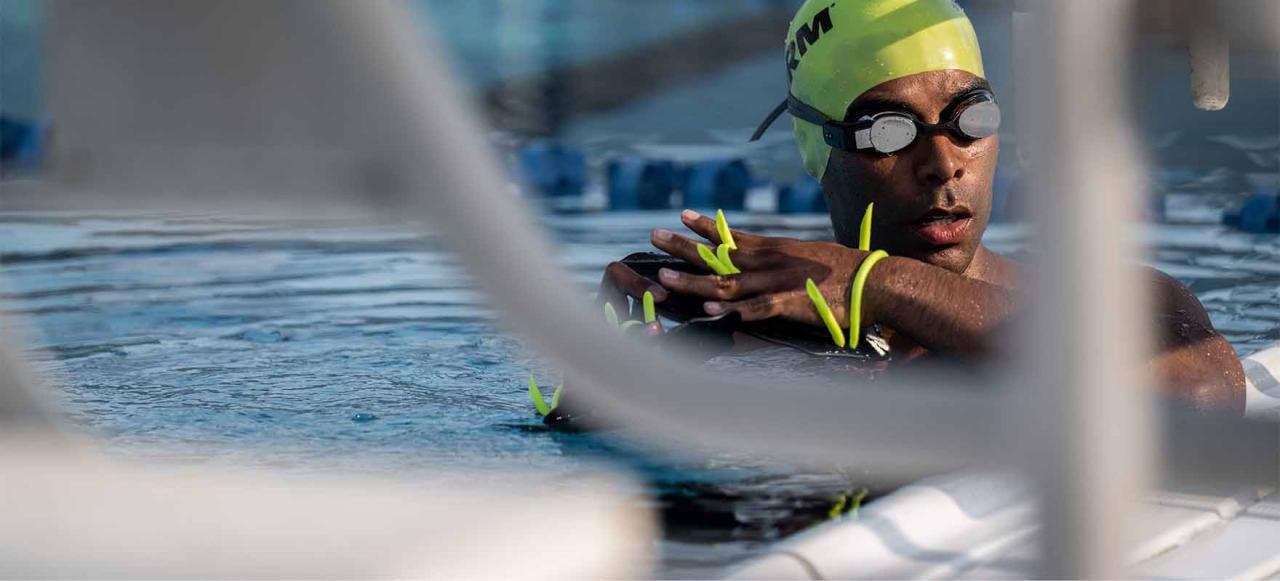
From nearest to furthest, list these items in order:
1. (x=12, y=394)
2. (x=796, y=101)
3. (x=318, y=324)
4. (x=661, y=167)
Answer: (x=12, y=394) → (x=796, y=101) → (x=318, y=324) → (x=661, y=167)

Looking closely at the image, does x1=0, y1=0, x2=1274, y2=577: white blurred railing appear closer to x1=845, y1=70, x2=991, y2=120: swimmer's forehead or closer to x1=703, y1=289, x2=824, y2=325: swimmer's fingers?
x1=703, y1=289, x2=824, y2=325: swimmer's fingers

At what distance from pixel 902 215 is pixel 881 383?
2037mm

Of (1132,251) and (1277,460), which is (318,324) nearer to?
(1277,460)

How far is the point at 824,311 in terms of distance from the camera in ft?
8.41

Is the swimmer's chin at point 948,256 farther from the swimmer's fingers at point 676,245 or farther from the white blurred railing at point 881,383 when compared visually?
the white blurred railing at point 881,383

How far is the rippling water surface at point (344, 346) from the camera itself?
2.49 meters

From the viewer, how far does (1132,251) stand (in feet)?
3.07

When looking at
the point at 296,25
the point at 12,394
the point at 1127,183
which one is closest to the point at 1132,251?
the point at 1127,183

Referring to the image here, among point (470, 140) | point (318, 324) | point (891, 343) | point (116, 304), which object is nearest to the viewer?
point (470, 140)

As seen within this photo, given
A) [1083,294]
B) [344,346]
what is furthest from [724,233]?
[344,346]

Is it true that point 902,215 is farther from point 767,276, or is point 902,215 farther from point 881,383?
point 881,383

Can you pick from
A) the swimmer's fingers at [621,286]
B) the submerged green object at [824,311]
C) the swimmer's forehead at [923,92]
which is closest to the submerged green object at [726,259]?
the submerged green object at [824,311]

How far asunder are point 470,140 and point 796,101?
2.59 m

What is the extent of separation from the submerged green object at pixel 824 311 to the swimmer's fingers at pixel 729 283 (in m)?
0.02
